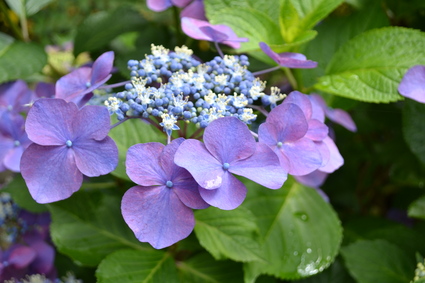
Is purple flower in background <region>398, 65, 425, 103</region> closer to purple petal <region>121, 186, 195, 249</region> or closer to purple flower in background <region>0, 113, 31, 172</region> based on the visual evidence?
purple petal <region>121, 186, 195, 249</region>

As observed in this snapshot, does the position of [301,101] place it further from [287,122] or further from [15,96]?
[15,96]

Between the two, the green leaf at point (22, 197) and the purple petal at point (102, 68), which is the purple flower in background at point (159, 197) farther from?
the green leaf at point (22, 197)

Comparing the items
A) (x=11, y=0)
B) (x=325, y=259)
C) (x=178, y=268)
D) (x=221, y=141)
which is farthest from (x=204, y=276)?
(x=11, y=0)

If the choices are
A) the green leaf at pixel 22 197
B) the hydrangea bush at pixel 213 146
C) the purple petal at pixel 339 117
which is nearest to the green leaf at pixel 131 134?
the hydrangea bush at pixel 213 146

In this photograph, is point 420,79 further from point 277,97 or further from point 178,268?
point 178,268

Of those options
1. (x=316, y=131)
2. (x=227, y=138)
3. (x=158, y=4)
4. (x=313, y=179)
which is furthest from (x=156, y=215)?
(x=158, y=4)

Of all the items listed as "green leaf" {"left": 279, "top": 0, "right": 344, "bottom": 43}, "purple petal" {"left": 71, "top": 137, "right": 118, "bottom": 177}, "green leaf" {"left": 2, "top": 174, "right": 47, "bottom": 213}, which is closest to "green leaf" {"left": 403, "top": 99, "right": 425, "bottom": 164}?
"green leaf" {"left": 279, "top": 0, "right": 344, "bottom": 43}
